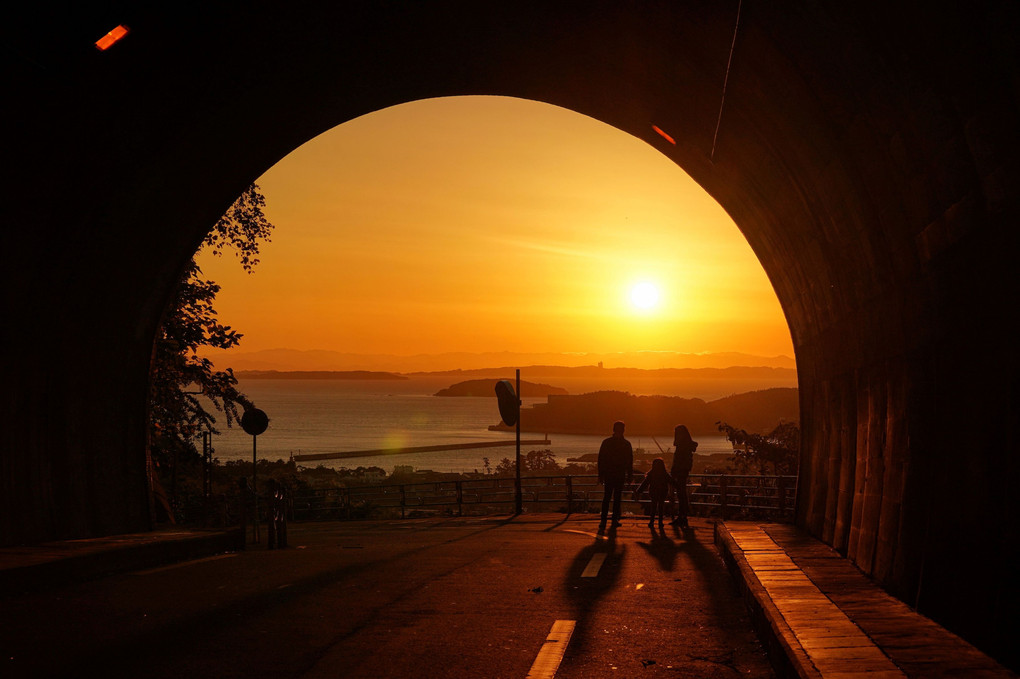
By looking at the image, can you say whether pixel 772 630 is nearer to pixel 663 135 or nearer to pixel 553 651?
pixel 553 651

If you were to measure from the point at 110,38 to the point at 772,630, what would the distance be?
776 cm

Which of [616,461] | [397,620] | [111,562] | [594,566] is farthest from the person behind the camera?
[616,461]

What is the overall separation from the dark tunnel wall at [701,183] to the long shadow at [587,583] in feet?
8.25

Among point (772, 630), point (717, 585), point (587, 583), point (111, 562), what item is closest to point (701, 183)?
point (717, 585)

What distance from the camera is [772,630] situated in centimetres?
730

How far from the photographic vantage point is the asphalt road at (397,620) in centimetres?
710

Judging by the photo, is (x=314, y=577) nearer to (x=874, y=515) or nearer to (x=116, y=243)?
(x=116, y=243)

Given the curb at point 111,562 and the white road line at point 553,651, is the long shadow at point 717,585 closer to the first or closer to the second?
the white road line at point 553,651

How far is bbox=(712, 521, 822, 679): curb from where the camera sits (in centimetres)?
618

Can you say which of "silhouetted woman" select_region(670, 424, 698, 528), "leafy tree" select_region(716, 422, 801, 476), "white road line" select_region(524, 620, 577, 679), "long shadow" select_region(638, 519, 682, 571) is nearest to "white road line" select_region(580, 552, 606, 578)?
"long shadow" select_region(638, 519, 682, 571)

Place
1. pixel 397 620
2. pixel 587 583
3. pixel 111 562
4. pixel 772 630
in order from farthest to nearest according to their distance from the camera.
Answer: pixel 111 562, pixel 587 583, pixel 397 620, pixel 772 630

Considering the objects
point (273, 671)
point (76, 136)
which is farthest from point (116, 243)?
point (273, 671)

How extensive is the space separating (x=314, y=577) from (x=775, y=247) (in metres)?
7.07

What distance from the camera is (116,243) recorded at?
42.3 ft
